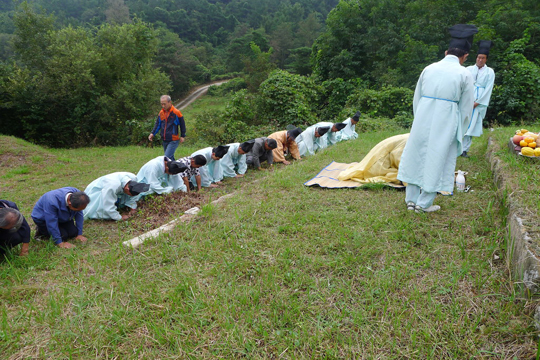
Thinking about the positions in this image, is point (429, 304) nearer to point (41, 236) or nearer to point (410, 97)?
point (41, 236)

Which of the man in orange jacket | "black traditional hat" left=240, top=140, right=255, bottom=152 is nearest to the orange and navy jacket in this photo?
the man in orange jacket

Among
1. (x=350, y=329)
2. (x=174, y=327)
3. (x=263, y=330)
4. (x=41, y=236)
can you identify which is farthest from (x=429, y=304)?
(x=41, y=236)

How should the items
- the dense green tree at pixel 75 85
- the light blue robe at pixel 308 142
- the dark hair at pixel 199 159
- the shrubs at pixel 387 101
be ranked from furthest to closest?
the shrubs at pixel 387 101, the dense green tree at pixel 75 85, the light blue robe at pixel 308 142, the dark hair at pixel 199 159

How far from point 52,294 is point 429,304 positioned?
9.92 ft

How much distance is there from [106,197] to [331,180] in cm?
336

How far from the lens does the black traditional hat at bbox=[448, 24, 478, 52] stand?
3.63 m

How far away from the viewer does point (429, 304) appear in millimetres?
2475

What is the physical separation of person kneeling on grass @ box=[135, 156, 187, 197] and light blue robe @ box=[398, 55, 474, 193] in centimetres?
360

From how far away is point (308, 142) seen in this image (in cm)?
891

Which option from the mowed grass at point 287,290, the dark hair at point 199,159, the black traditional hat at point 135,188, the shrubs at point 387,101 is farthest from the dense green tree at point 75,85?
the mowed grass at point 287,290

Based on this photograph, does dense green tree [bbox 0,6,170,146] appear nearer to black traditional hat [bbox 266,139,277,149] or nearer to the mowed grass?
black traditional hat [bbox 266,139,277,149]

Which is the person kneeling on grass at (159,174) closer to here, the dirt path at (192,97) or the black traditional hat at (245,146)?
the black traditional hat at (245,146)

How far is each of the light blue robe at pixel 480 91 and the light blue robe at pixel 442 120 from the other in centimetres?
248

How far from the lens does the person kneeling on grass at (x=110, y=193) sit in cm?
485
